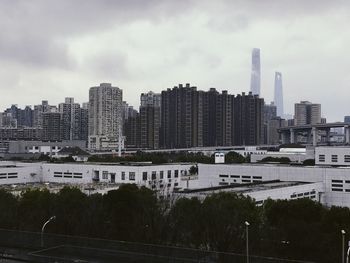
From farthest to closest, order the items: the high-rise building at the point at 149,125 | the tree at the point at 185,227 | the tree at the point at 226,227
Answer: the high-rise building at the point at 149,125 → the tree at the point at 185,227 → the tree at the point at 226,227

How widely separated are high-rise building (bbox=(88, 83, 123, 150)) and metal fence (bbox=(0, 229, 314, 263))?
311 feet

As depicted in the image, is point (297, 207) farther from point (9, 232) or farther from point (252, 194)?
point (9, 232)

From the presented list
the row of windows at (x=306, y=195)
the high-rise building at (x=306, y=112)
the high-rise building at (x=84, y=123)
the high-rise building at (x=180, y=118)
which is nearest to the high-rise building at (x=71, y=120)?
the high-rise building at (x=84, y=123)

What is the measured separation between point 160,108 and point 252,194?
8387 centimetres

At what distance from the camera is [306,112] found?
15950cm

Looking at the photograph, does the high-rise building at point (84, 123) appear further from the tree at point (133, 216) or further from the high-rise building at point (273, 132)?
the tree at point (133, 216)

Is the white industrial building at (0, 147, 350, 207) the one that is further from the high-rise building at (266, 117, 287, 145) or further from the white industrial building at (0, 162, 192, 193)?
the high-rise building at (266, 117, 287, 145)

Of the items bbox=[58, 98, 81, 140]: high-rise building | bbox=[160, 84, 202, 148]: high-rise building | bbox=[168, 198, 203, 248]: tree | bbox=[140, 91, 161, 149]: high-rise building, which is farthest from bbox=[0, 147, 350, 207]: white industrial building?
bbox=[58, 98, 81, 140]: high-rise building

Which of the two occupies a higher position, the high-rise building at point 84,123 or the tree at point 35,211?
the high-rise building at point 84,123

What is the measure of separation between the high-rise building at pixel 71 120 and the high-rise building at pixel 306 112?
72196mm

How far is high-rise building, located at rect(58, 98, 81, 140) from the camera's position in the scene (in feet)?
386

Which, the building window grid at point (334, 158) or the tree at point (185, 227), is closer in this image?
the tree at point (185, 227)

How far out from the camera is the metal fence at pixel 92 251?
13.1 meters

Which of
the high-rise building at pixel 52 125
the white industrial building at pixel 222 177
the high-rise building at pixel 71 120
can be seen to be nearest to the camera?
the white industrial building at pixel 222 177
